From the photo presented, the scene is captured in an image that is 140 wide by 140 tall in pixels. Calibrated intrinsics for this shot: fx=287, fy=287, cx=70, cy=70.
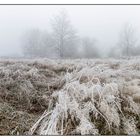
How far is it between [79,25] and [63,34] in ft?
0.50

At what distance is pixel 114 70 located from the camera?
2314 mm

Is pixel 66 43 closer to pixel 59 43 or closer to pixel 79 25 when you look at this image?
pixel 59 43

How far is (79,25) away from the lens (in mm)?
2344

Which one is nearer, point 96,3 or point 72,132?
point 72,132

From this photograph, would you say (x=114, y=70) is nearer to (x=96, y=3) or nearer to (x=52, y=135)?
(x=96, y=3)

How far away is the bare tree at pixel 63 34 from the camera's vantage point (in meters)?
2.29

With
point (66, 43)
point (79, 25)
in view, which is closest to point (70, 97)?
point (66, 43)

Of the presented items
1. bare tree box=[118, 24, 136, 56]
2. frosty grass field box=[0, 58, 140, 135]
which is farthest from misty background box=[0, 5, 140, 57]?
frosty grass field box=[0, 58, 140, 135]

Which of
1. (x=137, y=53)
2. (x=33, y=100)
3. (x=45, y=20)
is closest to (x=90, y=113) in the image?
(x=33, y=100)

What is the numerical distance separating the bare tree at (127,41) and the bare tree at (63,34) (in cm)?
39

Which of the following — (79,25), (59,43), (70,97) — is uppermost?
(79,25)

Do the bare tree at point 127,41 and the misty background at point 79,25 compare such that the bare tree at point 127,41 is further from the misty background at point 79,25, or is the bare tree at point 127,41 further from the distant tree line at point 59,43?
the distant tree line at point 59,43

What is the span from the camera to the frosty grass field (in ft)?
6.75
